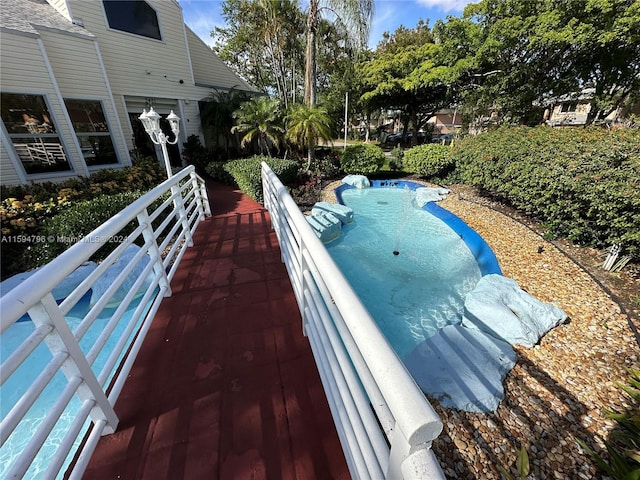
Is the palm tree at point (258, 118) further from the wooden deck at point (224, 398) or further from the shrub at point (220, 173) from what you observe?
the wooden deck at point (224, 398)

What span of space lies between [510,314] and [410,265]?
240cm

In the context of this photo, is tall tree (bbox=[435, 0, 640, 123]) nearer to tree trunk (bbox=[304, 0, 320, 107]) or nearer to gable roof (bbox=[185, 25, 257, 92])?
tree trunk (bbox=[304, 0, 320, 107])

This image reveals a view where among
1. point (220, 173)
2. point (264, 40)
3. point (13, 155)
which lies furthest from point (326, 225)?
point (264, 40)

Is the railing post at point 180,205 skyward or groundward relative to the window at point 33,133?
groundward

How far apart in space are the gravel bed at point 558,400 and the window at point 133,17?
1238 centimetres

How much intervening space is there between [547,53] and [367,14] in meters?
8.56

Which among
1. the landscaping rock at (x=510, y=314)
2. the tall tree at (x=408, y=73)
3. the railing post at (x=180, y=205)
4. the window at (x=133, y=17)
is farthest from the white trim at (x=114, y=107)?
the tall tree at (x=408, y=73)

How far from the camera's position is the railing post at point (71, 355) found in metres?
1.08

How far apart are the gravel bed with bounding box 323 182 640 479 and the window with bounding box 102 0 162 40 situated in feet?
40.6

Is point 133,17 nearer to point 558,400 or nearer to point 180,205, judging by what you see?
point 180,205

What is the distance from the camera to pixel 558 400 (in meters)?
2.67

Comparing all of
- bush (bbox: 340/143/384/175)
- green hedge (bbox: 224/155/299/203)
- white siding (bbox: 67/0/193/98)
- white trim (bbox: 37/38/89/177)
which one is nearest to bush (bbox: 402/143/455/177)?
bush (bbox: 340/143/384/175)

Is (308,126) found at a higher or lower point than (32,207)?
→ higher

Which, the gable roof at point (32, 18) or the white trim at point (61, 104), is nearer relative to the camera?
the gable roof at point (32, 18)
